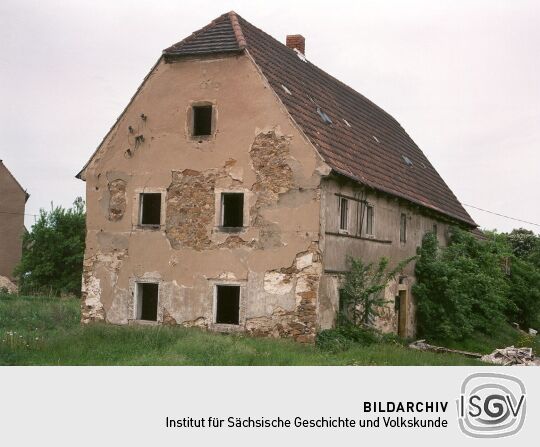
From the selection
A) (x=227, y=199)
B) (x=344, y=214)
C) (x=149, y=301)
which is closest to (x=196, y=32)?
(x=227, y=199)

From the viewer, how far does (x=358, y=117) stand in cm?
2317

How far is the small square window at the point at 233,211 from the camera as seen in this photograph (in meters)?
17.2

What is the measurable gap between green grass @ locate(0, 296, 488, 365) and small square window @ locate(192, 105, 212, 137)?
5.14m

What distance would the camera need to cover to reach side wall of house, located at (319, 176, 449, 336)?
16.0 m

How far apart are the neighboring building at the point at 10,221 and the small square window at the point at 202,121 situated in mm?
26152

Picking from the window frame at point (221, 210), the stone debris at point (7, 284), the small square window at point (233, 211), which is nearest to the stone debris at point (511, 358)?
the window frame at point (221, 210)

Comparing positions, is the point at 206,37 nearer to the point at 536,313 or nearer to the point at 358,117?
the point at 358,117

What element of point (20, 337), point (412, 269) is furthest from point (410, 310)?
point (20, 337)

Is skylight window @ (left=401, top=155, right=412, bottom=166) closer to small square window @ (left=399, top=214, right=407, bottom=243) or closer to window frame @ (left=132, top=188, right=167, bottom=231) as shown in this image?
small square window @ (left=399, top=214, right=407, bottom=243)

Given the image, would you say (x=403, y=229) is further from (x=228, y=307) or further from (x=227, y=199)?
(x=227, y=199)

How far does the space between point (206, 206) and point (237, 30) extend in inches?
189

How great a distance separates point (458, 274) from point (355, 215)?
5.10 metres

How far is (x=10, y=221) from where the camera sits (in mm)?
40406

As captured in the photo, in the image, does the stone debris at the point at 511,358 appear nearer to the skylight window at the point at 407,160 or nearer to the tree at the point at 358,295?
the tree at the point at 358,295
